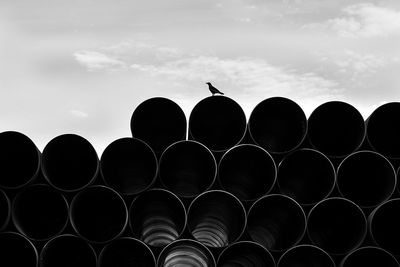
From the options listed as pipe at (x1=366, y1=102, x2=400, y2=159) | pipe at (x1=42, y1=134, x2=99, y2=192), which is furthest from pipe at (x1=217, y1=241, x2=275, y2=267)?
pipe at (x1=366, y1=102, x2=400, y2=159)

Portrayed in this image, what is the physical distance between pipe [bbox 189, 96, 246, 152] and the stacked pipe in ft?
0.06

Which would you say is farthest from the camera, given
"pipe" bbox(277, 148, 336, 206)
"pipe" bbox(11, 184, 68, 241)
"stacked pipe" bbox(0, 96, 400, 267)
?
"pipe" bbox(277, 148, 336, 206)

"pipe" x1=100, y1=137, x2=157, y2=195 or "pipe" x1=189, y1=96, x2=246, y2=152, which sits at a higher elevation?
"pipe" x1=189, y1=96, x2=246, y2=152

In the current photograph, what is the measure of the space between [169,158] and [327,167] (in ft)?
5.70

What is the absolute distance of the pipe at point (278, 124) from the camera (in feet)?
17.1

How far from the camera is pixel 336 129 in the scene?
5.61m

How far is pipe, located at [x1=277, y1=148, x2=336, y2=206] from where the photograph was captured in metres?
5.06

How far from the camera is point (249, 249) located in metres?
4.70

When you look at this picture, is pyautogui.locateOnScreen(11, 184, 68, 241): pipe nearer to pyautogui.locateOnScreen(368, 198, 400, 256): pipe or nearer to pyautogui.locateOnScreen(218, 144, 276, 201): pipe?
pyautogui.locateOnScreen(218, 144, 276, 201): pipe

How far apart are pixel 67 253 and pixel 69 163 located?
1086 mm

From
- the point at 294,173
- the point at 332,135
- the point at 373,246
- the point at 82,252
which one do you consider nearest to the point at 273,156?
the point at 294,173

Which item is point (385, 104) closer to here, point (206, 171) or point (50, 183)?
point (206, 171)

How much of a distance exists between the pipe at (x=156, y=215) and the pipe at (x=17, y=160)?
1.13m

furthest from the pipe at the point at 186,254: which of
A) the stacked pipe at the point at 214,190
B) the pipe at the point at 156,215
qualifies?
the pipe at the point at 156,215
